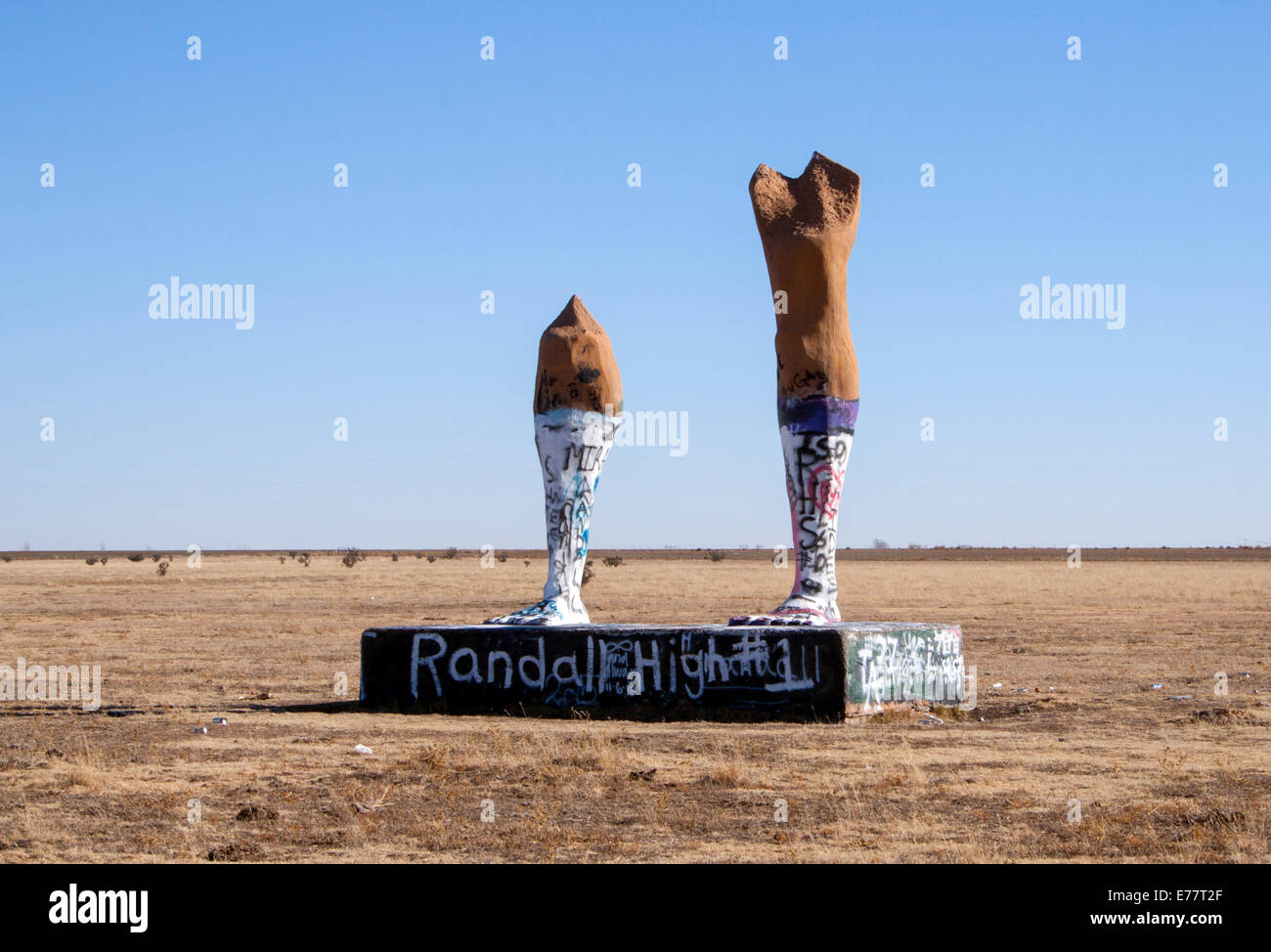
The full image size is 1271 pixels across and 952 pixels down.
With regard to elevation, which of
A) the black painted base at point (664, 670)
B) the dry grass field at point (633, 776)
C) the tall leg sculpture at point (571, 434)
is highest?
the tall leg sculpture at point (571, 434)

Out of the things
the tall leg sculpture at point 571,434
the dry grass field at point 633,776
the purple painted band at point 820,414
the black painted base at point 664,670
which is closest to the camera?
the dry grass field at point 633,776

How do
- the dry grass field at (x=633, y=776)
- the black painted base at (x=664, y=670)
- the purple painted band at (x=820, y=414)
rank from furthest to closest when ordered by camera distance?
the purple painted band at (x=820, y=414) < the black painted base at (x=664, y=670) < the dry grass field at (x=633, y=776)

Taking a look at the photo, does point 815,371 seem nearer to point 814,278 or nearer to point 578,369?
point 814,278

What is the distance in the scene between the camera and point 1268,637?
2761cm

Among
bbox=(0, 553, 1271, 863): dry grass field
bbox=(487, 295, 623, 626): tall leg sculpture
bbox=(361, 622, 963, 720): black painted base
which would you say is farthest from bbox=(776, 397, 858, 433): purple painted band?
bbox=(0, 553, 1271, 863): dry grass field

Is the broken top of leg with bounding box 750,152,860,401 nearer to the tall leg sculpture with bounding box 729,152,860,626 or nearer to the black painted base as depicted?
the tall leg sculpture with bounding box 729,152,860,626

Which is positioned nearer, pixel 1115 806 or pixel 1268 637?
pixel 1115 806

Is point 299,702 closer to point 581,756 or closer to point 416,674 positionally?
point 416,674

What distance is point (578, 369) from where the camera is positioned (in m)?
16.5

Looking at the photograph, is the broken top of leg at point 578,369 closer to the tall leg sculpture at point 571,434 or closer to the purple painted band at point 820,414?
the tall leg sculpture at point 571,434

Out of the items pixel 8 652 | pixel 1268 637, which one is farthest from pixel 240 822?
pixel 1268 637

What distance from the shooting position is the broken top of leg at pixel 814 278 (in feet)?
50.1

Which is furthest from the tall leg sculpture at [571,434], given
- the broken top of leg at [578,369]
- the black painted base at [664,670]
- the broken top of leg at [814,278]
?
the broken top of leg at [814,278]
